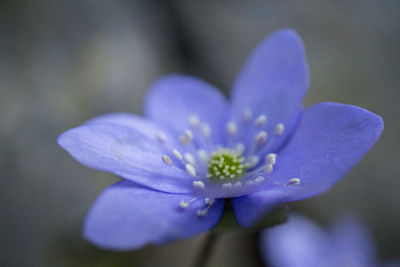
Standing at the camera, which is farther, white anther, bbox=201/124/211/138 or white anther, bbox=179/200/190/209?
white anther, bbox=201/124/211/138

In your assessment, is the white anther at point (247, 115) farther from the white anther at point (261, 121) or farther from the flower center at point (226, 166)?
the flower center at point (226, 166)

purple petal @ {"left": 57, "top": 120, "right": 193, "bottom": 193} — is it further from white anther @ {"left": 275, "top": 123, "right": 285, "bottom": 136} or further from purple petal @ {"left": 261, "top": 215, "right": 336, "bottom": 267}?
purple petal @ {"left": 261, "top": 215, "right": 336, "bottom": 267}

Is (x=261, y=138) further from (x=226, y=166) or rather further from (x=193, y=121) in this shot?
(x=193, y=121)

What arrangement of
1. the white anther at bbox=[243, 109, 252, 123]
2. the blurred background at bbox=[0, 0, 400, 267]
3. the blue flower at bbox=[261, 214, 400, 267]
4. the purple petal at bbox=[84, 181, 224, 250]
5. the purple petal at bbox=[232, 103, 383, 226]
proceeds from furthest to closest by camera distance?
the blue flower at bbox=[261, 214, 400, 267], the blurred background at bbox=[0, 0, 400, 267], the white anther at bbox=[243, 109, 252, 123], the purple petal at bbox=[232, 103, 383, 226], the purple petal at bbox=[84, 181, 224, 250]

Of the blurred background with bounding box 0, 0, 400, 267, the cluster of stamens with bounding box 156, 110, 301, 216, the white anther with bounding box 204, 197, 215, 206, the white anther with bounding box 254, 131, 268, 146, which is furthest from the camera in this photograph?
the blurred background with bounding box 0, 0, 400, 267

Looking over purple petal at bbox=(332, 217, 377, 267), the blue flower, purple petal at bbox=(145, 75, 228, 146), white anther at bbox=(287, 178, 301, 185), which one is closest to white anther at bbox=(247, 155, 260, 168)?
purple petal at bbox=(145, 75, 228, 146)

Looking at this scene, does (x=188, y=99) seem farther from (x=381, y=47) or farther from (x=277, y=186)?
(x=381, y=47)

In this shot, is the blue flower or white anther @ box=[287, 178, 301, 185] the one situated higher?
white anther @ box=[287, 178, 301, 185]

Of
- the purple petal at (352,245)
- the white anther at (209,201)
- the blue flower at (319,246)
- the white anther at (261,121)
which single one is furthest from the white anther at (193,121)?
the purple petal at (352,245)
